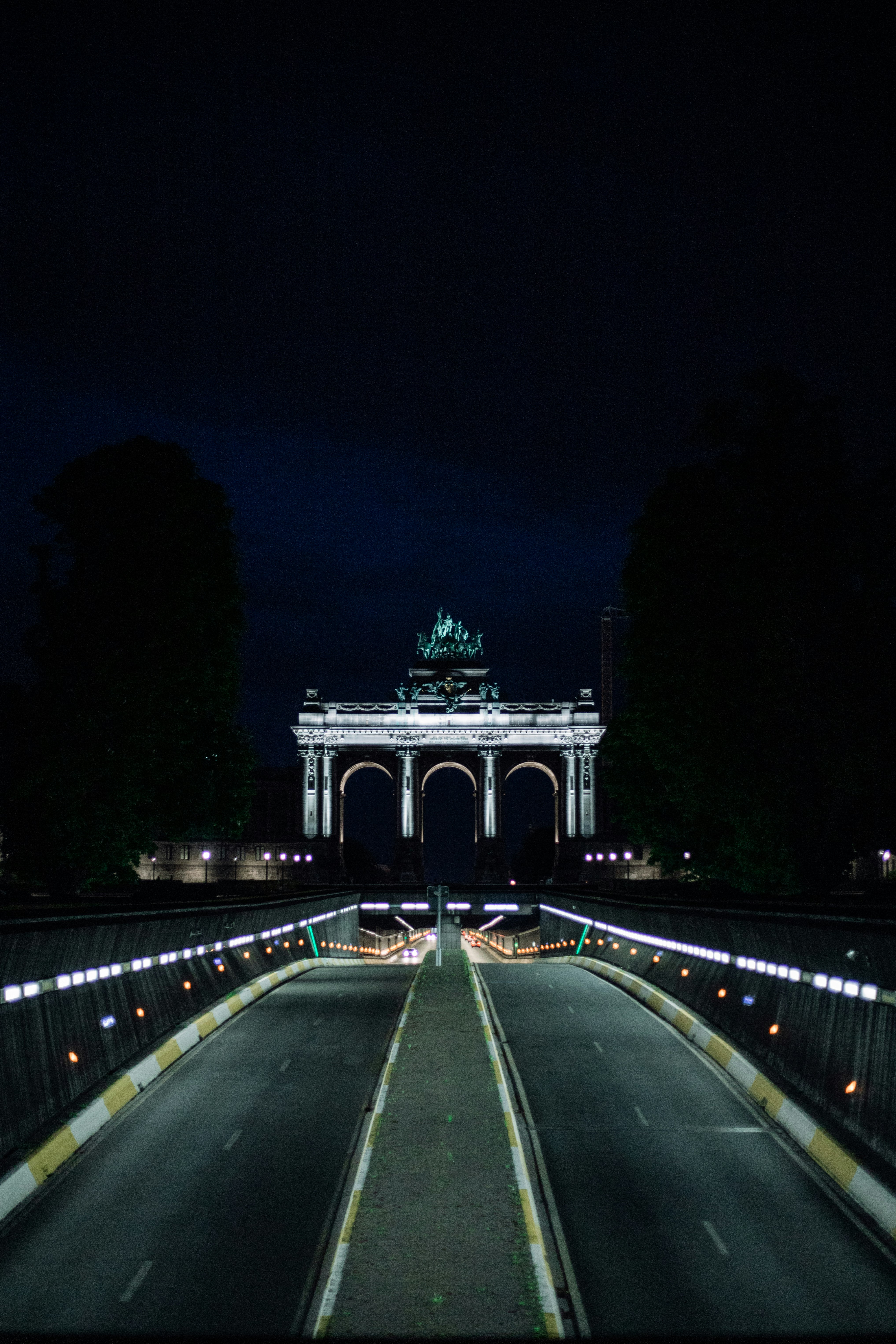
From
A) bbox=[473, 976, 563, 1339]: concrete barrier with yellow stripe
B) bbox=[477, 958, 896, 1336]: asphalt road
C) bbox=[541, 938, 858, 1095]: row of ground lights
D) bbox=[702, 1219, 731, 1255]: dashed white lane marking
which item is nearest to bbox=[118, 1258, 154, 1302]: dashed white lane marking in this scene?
bbox=[473, 976, 563, 1339]: concrete barrier with yellow stripe

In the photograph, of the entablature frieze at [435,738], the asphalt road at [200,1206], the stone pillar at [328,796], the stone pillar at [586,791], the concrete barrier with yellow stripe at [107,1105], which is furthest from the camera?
the entablature frieze at [435,738]

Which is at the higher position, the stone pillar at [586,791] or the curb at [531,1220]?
the stone pillar at [586,791]

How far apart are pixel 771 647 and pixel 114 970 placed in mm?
26396

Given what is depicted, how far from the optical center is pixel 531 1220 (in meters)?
12.3

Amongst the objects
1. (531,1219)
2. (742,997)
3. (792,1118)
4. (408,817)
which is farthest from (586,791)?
(531,1219)

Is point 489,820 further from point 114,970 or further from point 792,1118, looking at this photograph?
point 792,1118

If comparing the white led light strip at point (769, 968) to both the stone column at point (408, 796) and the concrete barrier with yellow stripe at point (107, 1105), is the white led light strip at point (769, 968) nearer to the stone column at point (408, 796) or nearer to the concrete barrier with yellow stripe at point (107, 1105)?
the concrete barrier with yellow stripe at point (107, 1105)

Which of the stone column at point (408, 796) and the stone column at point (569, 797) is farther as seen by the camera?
the stone column at point (408, 796)

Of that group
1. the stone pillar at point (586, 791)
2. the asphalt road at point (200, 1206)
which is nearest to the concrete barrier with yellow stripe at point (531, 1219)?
the asphalt road at point (200, 1206)

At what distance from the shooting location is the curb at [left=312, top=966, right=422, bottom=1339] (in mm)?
9977

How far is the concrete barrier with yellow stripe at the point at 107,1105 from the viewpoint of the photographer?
45.3ft

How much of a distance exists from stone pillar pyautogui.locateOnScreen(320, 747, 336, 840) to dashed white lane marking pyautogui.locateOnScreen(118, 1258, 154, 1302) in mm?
147026

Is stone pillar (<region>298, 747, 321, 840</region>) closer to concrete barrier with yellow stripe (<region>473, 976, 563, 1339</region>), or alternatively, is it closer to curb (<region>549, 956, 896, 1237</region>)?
curb (<region>549, 956, 896, 1237</region>)

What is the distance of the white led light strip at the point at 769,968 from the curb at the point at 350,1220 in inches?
225
